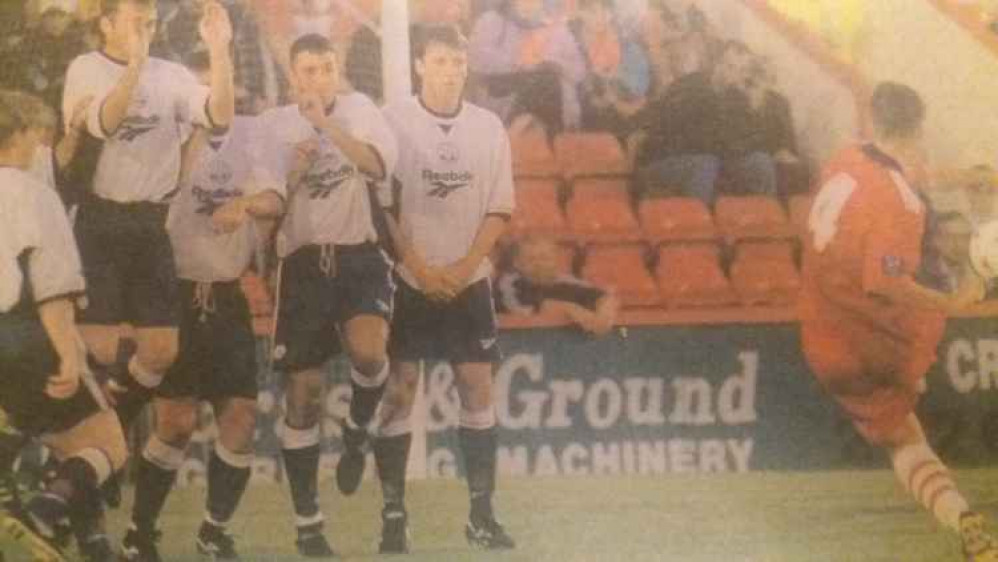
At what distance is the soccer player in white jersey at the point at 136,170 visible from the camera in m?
3.77

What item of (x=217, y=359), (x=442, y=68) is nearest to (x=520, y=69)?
(x=442, y=68)

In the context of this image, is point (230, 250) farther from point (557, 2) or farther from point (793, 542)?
point (793, 542)

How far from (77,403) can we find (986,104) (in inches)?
95.2

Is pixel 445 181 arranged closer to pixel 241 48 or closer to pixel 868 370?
pixel 241 48

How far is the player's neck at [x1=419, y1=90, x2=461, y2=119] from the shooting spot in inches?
→ 150

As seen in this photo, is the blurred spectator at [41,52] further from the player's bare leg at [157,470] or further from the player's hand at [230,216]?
the player's bare leg at [157,470]

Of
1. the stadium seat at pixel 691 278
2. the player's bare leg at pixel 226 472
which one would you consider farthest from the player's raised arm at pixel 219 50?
the stadium seat at pixel 691 278

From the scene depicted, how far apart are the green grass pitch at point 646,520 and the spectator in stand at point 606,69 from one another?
907mm

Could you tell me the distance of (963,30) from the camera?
3945 mm

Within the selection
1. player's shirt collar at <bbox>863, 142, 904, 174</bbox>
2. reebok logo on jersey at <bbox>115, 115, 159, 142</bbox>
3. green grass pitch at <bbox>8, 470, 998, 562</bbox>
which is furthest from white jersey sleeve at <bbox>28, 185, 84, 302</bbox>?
player's shirt collar at <bbox>863, 142, 904, 174</bbox>

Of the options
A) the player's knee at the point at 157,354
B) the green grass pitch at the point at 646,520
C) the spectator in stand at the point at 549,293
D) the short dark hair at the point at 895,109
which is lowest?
the green grass pitch at the point at 646,520

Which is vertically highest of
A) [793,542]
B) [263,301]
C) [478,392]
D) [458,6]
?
[458,6]

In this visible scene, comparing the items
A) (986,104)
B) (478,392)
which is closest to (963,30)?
(986,104)

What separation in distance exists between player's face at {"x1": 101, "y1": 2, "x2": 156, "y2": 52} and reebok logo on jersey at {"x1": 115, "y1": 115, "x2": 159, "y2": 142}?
17 cm
